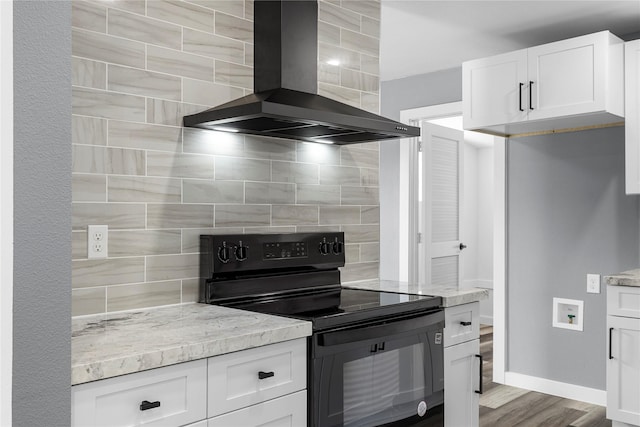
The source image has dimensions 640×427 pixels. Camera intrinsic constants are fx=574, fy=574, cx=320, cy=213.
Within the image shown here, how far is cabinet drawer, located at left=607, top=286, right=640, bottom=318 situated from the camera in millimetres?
2988

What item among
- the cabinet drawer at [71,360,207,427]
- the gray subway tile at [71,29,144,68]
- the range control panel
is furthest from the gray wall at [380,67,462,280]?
the cabinet drawer at [71,360,207,427]

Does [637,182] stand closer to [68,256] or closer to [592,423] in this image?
[592,423]

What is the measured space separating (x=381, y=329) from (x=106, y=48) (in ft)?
4.58

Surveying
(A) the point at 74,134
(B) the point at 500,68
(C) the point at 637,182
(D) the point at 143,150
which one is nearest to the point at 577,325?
(C) the point at 637,182

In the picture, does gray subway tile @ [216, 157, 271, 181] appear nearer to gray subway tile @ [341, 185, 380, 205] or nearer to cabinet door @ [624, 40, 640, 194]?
gray subway tile @ [341, 185, 380, 205]

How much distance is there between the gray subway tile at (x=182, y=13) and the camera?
2152 mm

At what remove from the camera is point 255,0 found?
2406 mm

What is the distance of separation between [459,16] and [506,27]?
41 cm

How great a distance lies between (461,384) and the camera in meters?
2.59

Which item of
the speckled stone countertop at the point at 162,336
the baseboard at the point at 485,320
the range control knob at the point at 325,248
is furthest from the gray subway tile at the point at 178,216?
the baseboard at the point at 485,320

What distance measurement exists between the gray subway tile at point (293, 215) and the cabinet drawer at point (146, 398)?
1.10 meters

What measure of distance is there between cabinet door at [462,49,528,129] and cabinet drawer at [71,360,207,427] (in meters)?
2.79

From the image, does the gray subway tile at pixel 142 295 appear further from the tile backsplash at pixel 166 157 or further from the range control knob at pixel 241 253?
the range control knob at pixel 241 253
